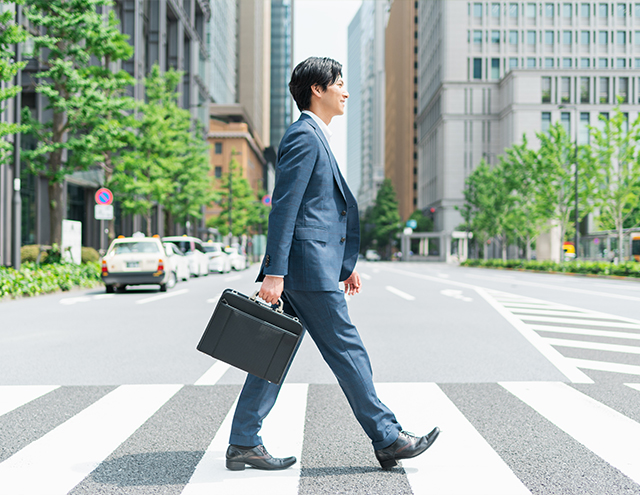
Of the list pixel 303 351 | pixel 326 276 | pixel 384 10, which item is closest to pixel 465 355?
pixel 303 351

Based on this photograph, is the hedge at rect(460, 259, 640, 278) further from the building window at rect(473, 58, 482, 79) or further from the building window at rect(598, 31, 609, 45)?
the building window at rect(598, 31, 609, 45)

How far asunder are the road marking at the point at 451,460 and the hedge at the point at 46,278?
12.0m

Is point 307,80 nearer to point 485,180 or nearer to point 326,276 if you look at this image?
point 326,276

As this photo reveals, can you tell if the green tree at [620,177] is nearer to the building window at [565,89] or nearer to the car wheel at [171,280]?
the car wheel at [171,280]

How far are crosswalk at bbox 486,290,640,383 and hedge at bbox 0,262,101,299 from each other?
10329mm

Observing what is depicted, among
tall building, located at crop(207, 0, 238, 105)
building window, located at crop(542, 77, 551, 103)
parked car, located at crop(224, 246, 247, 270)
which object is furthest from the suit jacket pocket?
building window, located at crop(542, 77, 551, 103)

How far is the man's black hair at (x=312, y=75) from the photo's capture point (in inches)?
125

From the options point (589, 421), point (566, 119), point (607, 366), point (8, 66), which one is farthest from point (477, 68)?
point (589, 421)

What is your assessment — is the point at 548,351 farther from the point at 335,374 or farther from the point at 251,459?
the point at 251,459

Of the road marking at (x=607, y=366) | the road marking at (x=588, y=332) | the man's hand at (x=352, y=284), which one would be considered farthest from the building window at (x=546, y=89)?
the man's hand at (x=352, y=284)

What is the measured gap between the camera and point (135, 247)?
16.6 m

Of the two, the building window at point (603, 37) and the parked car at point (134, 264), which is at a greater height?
the building window at point (603, 37)

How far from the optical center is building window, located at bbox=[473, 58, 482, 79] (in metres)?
80.9

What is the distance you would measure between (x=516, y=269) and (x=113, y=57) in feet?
97.5
